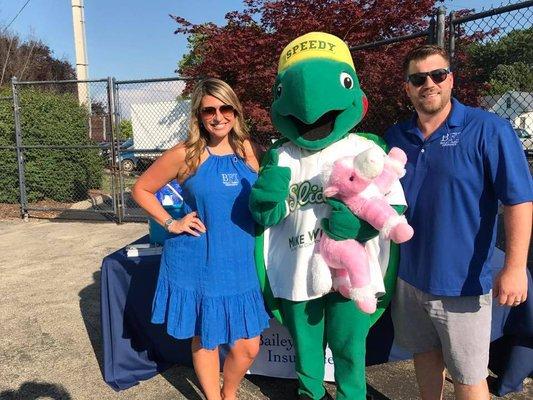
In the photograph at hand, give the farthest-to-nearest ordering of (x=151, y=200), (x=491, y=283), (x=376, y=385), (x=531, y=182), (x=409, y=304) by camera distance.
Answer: (x=376, y=385) < (x=151, y=200) < (x=409, y=304) < (x=491, y=283) < (x=531, y=182)

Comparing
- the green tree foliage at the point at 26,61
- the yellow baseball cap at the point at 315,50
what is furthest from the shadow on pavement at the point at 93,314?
the green tree foliage at the point at 26,61

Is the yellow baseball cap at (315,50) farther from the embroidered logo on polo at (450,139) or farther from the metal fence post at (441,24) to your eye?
the metal fence post at (441,24)

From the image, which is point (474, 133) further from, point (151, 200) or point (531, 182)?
point (151, 200)

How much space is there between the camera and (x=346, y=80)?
200 centimetres

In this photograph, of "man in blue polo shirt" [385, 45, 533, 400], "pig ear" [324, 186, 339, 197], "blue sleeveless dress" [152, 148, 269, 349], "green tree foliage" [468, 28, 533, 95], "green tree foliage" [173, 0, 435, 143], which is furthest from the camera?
"green tree foliage" [173, 0, 435, 143]

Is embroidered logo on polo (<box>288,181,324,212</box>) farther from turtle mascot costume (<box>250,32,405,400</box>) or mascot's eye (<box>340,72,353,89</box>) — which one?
mascot's eye (<box>340,72,353,89</box>)

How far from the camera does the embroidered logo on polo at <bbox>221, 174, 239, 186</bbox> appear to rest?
2.13 metres

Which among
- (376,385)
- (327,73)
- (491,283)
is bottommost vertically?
(376,385)

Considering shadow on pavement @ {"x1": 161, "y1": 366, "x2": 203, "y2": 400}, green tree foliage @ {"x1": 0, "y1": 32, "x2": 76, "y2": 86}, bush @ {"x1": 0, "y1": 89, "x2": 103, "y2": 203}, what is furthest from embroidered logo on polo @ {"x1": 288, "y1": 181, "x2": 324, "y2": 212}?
green tree foliage @ {"x1": 0, "y1": 32, "x2": 76, "y2": 86}

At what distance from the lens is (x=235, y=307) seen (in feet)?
7.05

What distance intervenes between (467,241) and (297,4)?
569cm

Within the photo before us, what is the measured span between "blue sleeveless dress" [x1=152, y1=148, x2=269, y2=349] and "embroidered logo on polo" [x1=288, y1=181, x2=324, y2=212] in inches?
9.0

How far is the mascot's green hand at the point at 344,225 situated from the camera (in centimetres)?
187

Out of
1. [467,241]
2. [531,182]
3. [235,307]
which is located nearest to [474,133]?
[531,182]
